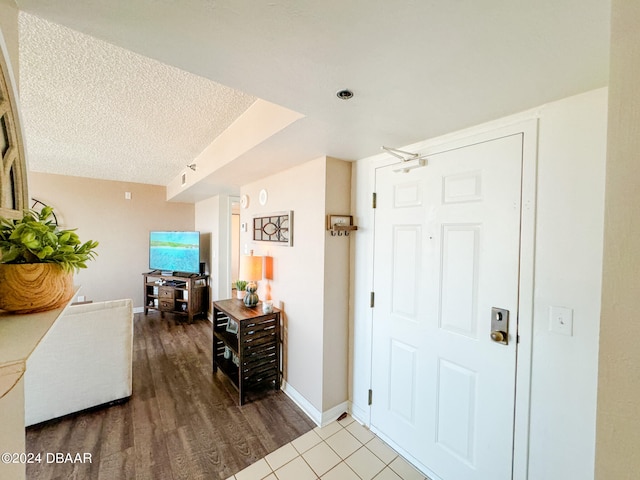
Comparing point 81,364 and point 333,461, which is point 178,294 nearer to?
point 81,364

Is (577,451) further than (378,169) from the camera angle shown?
No

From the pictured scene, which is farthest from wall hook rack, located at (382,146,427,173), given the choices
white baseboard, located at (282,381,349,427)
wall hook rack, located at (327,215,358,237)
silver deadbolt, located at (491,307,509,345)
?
white baseboard, located at (282,381,349,427)

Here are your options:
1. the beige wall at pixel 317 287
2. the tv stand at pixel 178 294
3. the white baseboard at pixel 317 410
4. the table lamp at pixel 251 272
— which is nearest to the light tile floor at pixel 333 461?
the white baseboard at pixel 317 410

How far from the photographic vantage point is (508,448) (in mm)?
1284

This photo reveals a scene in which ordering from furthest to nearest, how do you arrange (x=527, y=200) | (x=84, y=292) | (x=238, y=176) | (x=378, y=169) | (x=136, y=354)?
(x=84, y=292) < (x=136, y=354) < (x=238, y=176) < (x=378, y=169) < (x=527, y=200)

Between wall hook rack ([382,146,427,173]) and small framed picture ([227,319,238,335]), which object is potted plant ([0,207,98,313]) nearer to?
wall hook rack ([382,146,427,173])

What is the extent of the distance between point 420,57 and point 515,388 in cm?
156

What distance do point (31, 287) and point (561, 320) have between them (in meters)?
1.91

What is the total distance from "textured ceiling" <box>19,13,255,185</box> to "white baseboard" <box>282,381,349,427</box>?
92.9 inches

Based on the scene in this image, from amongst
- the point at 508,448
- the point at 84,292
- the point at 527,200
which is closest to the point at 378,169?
the point at 527,200

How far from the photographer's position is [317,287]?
6.72ft

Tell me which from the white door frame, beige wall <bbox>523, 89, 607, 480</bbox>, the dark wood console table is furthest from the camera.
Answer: the dark wood console table

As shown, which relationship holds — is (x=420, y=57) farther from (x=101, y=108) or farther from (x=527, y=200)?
(x=101, y=108)

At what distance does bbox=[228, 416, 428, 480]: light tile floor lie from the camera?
62.3 inches
